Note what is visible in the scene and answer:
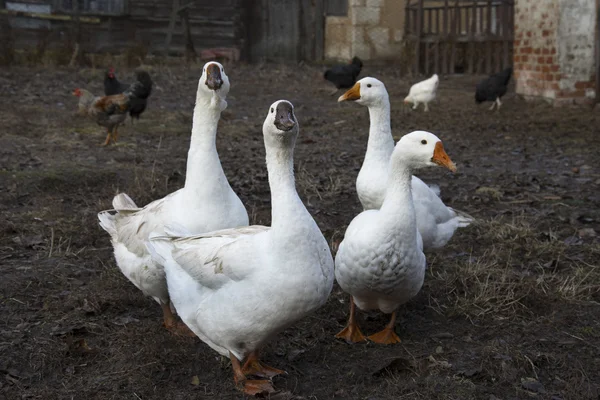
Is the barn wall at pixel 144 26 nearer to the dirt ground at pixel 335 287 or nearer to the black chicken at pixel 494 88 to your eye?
the black chicken at pixel 494 88

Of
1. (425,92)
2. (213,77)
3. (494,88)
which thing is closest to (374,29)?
(425,92)

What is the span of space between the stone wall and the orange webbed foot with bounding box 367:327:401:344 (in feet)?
58.7

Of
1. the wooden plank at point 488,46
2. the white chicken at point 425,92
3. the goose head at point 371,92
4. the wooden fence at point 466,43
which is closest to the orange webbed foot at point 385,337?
the goose head at point 371,92

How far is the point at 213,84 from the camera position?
4594 millimetres

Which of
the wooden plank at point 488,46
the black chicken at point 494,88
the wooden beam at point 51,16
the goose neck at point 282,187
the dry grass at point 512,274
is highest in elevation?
the wooden beam at point 51,16

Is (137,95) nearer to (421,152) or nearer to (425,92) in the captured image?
(425,92)

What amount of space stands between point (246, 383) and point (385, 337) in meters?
1.02

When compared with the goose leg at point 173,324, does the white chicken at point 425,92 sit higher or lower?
higher

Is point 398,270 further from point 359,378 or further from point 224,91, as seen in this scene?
point 224,91

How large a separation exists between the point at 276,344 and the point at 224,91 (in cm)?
154

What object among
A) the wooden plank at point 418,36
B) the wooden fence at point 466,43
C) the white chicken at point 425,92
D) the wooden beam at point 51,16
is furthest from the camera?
the wooden beam at point 51,16

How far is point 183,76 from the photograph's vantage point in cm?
1773

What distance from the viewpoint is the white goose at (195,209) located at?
4.43m

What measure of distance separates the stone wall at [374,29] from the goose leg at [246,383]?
61.0 ft
